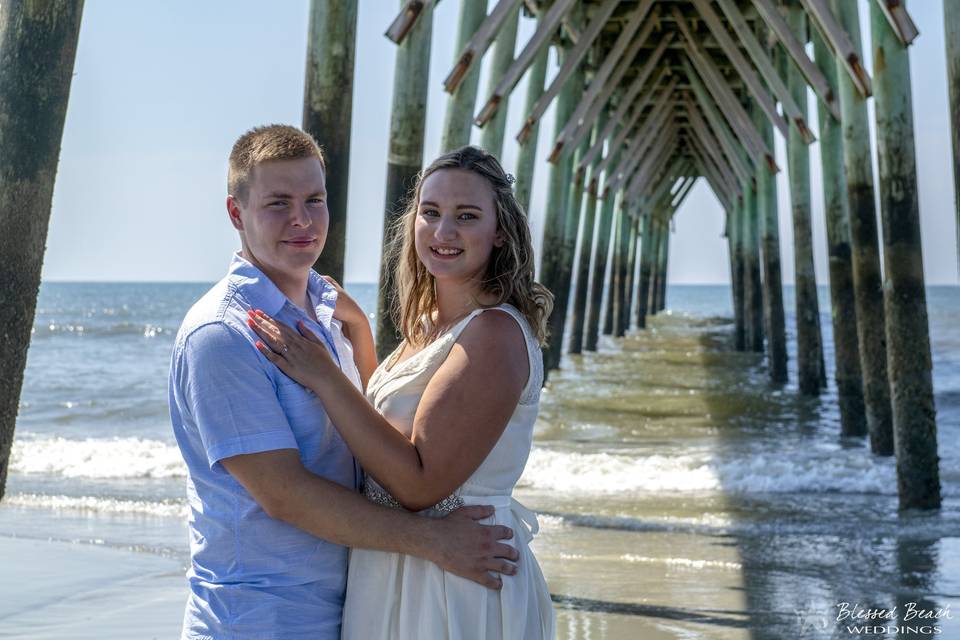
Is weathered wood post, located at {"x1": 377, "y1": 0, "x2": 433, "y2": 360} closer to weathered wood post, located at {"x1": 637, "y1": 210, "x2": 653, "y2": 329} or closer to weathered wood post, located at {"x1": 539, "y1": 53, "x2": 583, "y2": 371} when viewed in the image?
weathered wood post, located at {"x1": 539, "y1": 53, "x2": 583, "y2": 371}

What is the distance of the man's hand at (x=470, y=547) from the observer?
202 centimetres

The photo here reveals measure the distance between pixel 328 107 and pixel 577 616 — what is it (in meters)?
2.22

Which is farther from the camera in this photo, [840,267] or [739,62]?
[739,62]

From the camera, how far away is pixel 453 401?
6.61 ft

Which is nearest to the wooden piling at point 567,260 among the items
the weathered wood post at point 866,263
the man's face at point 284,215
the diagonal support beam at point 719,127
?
the diagonal support beam at point 719,127

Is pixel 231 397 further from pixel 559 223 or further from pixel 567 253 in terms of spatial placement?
pixel 567 253

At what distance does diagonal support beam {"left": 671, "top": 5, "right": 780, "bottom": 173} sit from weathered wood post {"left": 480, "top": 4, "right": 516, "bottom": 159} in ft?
14.2

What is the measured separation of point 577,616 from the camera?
4.36 meters

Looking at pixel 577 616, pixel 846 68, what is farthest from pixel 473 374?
pixel 846 68

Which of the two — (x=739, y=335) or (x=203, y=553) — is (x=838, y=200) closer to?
(x=203, y=553)

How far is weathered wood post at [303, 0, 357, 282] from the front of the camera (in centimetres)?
500

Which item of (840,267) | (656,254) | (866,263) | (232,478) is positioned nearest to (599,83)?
(840,267)

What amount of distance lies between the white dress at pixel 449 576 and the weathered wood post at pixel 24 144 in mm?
1206

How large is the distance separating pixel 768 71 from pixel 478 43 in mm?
4628
